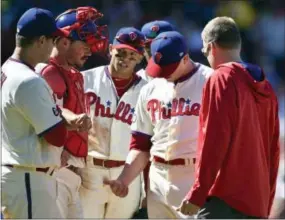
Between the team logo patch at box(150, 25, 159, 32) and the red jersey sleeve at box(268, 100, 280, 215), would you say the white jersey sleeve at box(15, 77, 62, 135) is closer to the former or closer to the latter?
the red jersey sleeve at box(268, 100, 280, 215)

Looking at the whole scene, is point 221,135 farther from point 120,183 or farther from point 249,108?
point 120,183

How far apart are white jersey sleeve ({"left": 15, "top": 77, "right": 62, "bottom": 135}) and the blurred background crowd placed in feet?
22.0

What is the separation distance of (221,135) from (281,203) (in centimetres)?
344

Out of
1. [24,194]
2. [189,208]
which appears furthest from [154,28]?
[189,208]

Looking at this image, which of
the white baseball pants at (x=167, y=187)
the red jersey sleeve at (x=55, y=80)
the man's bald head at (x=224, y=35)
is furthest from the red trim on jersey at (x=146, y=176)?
the man's bald head at (x=224, y=35)

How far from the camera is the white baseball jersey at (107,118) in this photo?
7.49m

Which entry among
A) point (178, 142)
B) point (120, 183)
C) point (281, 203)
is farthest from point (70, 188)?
point (281, 203)

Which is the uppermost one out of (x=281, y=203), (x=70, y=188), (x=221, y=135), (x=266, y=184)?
(x=221, y=135)

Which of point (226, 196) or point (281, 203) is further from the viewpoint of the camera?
point (281, 203)

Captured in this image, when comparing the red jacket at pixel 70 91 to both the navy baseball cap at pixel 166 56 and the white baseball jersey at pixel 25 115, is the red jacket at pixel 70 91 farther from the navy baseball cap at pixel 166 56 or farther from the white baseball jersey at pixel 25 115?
the white baseball jersey at pixel 25 115

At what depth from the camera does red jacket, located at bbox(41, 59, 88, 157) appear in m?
6.36

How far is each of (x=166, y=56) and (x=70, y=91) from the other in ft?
2.43

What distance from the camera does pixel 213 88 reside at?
514 cm

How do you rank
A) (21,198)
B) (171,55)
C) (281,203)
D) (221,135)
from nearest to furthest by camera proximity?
(221,135)
(21,198)
(171,55)
(281,203)
